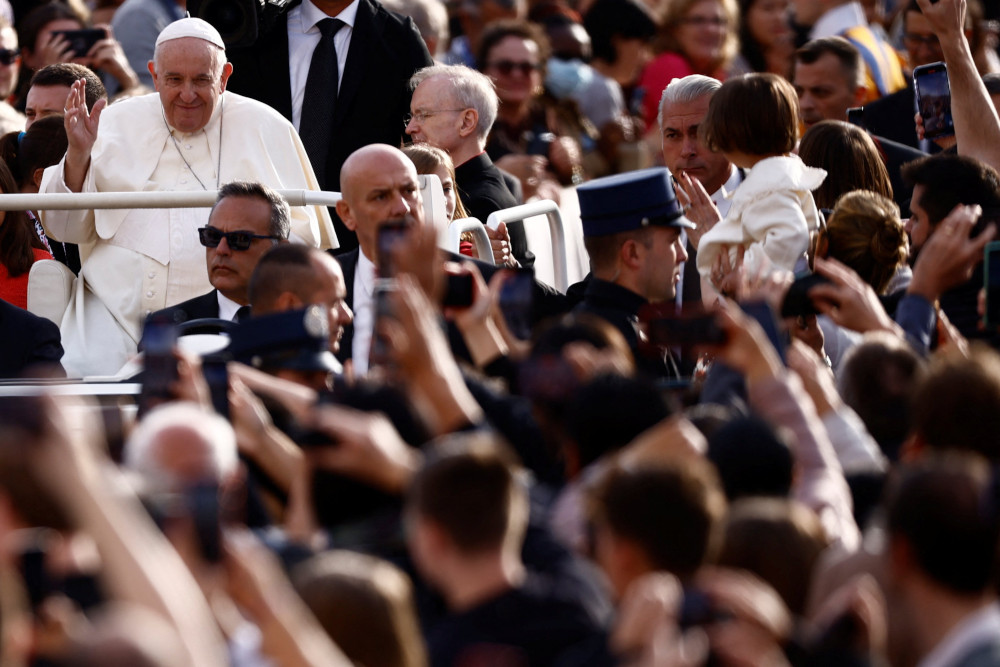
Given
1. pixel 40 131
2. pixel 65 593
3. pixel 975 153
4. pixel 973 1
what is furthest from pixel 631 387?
pixel 973 1

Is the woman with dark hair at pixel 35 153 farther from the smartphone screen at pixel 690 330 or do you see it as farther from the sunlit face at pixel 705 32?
the sunlit face at pixel 705 32

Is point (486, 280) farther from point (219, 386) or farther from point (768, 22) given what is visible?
point (768, 22)

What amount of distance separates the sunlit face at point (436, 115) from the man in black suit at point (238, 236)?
1.25 metres

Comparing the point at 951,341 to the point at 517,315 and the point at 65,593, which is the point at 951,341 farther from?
the point at 65,593

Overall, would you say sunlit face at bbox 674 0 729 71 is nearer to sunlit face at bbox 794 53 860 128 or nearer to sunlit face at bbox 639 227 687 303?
sunlit face at bbox 794 53 860 128

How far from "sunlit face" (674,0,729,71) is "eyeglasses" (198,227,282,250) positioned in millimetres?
4647

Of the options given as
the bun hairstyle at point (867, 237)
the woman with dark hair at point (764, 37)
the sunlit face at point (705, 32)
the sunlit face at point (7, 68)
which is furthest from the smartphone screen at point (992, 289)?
the woman with dark hair at point (764, 37)

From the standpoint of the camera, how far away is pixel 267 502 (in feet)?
13.3

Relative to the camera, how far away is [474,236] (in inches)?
241

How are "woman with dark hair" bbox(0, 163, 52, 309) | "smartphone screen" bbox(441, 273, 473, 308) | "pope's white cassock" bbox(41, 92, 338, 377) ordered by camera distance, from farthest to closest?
"woman with dark hair" bbox(0, 163, 52, 309), "pope's white cassock" bbox(41, 92, 338, 377), "smartphone screen" bbox(441, 273, 473, 308)

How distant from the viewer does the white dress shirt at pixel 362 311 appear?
5.51m

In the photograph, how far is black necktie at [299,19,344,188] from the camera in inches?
282

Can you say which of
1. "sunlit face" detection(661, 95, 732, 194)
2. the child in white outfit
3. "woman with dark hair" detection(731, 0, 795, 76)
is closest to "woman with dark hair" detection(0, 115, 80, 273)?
"sunlit face" detection(661, 95, 732, 194)

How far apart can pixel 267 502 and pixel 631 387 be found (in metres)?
0.94
